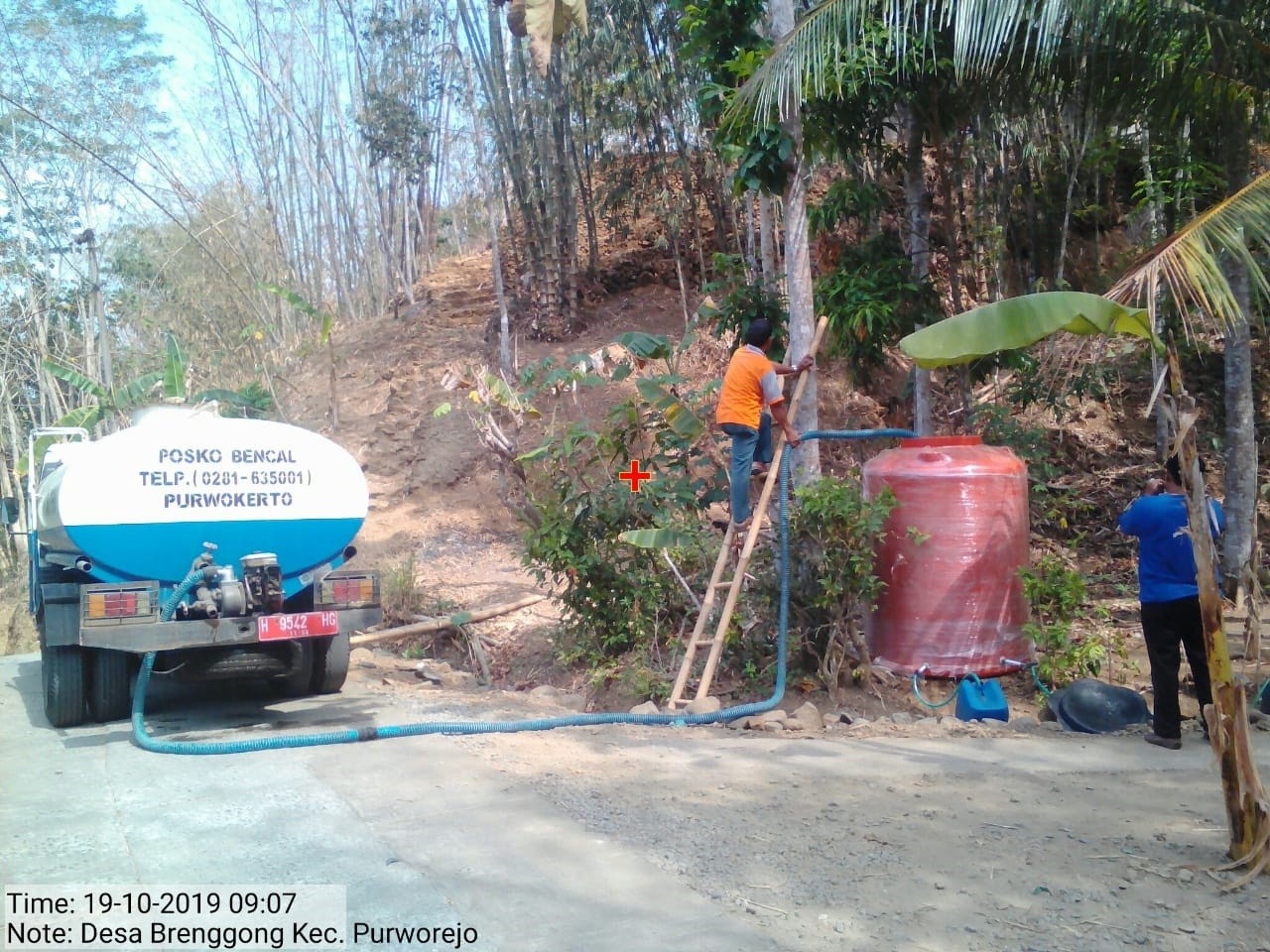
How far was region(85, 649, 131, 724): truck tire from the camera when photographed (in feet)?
26.1

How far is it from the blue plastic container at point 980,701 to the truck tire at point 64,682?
659 centimetres

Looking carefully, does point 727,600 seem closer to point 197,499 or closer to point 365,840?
point 365,840

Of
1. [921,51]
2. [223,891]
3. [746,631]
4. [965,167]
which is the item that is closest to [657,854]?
[223,891]

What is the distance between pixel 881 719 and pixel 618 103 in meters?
13.0

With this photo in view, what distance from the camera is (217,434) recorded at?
7.43 metres

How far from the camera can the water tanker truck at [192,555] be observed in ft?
23.0

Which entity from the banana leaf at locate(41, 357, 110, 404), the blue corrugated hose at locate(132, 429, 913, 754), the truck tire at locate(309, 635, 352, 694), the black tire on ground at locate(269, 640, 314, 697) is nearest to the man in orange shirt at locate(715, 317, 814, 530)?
the blue corrugated hose at locate(132, 429, 913, 754)

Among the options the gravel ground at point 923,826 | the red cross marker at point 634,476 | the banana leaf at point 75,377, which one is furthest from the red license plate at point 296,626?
the banana leaf at point 75,377

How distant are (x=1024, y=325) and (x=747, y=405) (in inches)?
145

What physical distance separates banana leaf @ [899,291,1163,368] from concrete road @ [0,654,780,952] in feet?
8.56

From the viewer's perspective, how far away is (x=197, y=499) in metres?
7.32

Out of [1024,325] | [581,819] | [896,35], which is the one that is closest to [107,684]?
[581,819]

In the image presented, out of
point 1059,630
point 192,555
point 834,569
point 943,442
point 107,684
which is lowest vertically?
point 107,684

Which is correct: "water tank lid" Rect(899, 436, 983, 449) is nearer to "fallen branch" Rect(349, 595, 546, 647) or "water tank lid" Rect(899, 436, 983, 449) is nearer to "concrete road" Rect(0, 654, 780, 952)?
"concrete road" Rect(0, 654, 780, 952)
